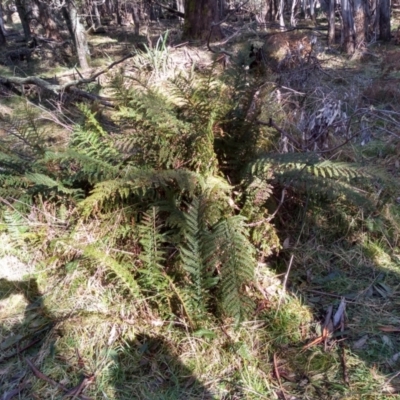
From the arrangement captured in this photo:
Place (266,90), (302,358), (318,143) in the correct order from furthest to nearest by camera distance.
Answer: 1. (318,143)
2. (266,90)
3. (302,358)

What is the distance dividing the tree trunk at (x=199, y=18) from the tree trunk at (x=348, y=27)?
225 cm

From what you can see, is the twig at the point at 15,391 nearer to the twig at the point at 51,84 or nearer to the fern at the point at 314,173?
the fern at the point at 314,173

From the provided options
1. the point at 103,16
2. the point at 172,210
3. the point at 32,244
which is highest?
the point at 103,16

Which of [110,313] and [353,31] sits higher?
[353,31]

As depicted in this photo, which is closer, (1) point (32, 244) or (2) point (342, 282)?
(2) point (342, 282)

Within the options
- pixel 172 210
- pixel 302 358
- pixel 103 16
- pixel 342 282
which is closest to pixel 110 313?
pixel 172 210

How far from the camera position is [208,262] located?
1.98 meters

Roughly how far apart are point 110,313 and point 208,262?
596mm

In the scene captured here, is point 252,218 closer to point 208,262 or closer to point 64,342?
point 208,262

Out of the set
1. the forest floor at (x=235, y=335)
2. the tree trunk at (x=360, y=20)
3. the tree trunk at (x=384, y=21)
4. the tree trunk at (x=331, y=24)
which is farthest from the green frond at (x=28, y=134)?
the tree trunk at (x=384, y=21)

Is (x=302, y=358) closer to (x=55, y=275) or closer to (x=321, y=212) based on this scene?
(x=321, y=212)

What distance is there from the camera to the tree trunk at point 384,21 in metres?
7.73

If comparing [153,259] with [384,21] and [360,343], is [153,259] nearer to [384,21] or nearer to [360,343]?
[360,343]

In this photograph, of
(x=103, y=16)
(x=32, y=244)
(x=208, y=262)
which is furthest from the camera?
(x=103, y=16)
